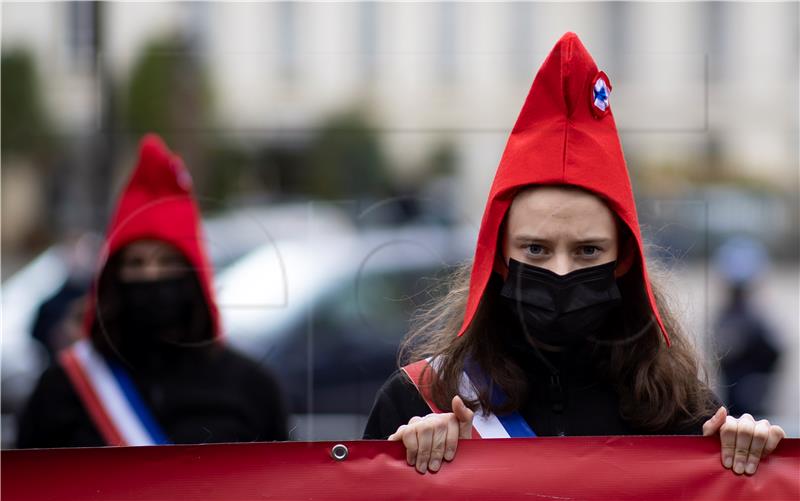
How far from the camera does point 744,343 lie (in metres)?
7.21

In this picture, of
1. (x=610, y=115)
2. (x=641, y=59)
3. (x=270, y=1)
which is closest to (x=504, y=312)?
(x=610, y=115)

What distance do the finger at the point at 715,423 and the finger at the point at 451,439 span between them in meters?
0.52

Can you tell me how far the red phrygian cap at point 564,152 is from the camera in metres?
2.55

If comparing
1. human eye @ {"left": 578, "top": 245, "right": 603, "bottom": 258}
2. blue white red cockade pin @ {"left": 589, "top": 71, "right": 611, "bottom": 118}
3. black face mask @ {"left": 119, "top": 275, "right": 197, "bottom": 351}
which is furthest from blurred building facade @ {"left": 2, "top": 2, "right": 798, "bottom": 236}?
human eye @ {"left": 578, "top": 245, "right": 603, "bottom": 258}

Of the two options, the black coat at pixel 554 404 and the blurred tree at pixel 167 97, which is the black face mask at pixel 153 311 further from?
the blurred tree at pixel 167 97

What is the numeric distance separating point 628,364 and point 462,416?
0.47 metres

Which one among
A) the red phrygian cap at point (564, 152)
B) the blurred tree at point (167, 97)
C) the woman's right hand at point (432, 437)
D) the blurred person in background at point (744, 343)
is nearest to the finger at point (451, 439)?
the woman's right hand at point (432, 437)

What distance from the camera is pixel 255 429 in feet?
12.3

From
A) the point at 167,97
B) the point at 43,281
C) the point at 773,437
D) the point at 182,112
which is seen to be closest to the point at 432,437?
the point at 773,437

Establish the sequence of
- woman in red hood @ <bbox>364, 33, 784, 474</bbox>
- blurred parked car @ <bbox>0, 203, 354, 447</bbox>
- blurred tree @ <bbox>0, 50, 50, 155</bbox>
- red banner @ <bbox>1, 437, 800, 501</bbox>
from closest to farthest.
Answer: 1. red banner @ <bbox>1, 437, 800, 501</bbox>
2. woman in red hood @ <bbox>364, 33, 784, 474</bbox>
3. blurred parked car @ <bbox>0, 203, 354, 447</bbox>
4. blurred tree @ <bbox>0, 50, 50, 155</bbox>

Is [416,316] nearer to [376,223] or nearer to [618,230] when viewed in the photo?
[618,230]

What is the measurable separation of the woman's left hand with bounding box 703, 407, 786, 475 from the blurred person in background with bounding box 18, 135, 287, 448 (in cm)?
167

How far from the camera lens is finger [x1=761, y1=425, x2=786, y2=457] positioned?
7.82ft

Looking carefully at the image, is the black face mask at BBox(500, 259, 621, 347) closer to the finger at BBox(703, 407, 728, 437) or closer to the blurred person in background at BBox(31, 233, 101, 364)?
the finger at BBox(703, 407, 728, 437)
